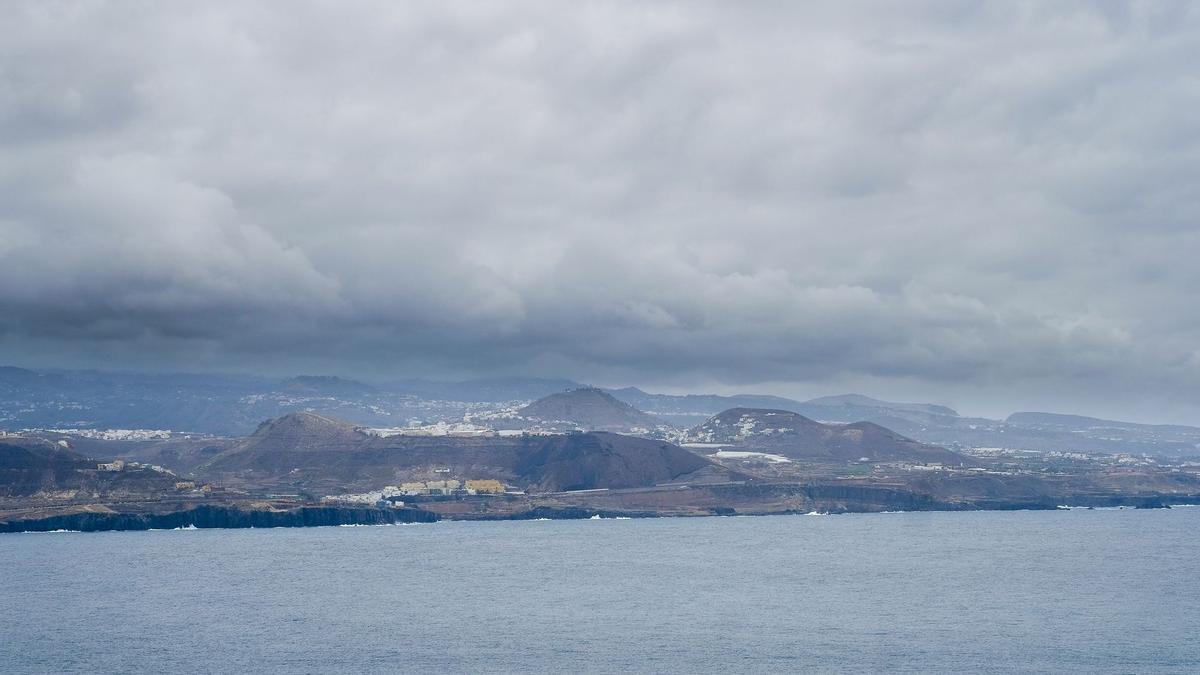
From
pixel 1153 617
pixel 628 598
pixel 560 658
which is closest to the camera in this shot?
pixel 560 658

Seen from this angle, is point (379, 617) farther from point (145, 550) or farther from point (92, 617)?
point (145, 550)

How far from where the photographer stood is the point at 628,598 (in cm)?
13625

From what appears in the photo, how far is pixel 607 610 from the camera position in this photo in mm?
126750

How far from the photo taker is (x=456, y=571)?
16362 cm

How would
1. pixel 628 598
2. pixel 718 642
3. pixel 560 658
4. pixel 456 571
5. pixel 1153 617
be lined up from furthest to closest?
pixel 456 571, pixel 628 598, pixel 1153 617, pixel 718 642, pixel 560 658

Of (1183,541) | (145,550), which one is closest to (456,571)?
(145,550)

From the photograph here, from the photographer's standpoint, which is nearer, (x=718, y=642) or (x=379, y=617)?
(x=718, y=642)

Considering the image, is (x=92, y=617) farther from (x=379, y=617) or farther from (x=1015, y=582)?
(x=1015, y=582)

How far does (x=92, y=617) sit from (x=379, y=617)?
96.9ft

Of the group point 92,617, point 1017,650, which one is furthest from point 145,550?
point 1017,650

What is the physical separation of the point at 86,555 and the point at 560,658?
11518 cm

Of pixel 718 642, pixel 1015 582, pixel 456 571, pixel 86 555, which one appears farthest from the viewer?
pixel 86 555

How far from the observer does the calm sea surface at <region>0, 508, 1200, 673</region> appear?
10038 centimetres

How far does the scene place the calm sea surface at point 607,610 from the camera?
10038 centimetres
